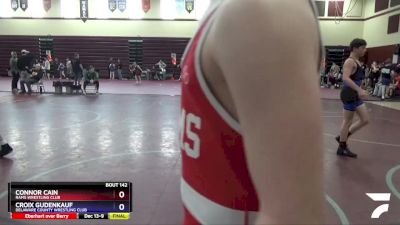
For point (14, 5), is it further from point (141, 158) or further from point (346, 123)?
point (346, 123)

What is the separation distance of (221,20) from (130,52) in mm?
25788

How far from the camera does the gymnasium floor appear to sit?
3926mm

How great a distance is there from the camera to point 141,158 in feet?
18.8

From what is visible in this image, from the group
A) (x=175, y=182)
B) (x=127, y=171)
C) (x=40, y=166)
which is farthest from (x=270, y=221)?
(x=40, y=166)

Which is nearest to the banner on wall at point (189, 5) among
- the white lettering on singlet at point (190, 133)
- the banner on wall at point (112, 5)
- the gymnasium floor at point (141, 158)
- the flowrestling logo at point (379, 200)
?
the banner on wall at point (112, 5)

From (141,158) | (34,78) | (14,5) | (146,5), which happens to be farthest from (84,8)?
(141,158)

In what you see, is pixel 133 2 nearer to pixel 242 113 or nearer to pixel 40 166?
pixel 40 166

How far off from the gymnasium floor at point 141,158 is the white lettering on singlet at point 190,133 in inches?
113

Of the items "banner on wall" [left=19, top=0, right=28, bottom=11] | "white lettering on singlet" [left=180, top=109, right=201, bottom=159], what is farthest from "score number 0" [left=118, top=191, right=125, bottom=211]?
"banner on wall" [left=19, top=0, right=28, bottom=11]

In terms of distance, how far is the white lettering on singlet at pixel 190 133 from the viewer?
0.75 meters

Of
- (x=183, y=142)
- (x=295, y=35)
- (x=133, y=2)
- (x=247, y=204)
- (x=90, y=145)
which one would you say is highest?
(x=133, y=2)

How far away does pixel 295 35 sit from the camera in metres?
0.52
